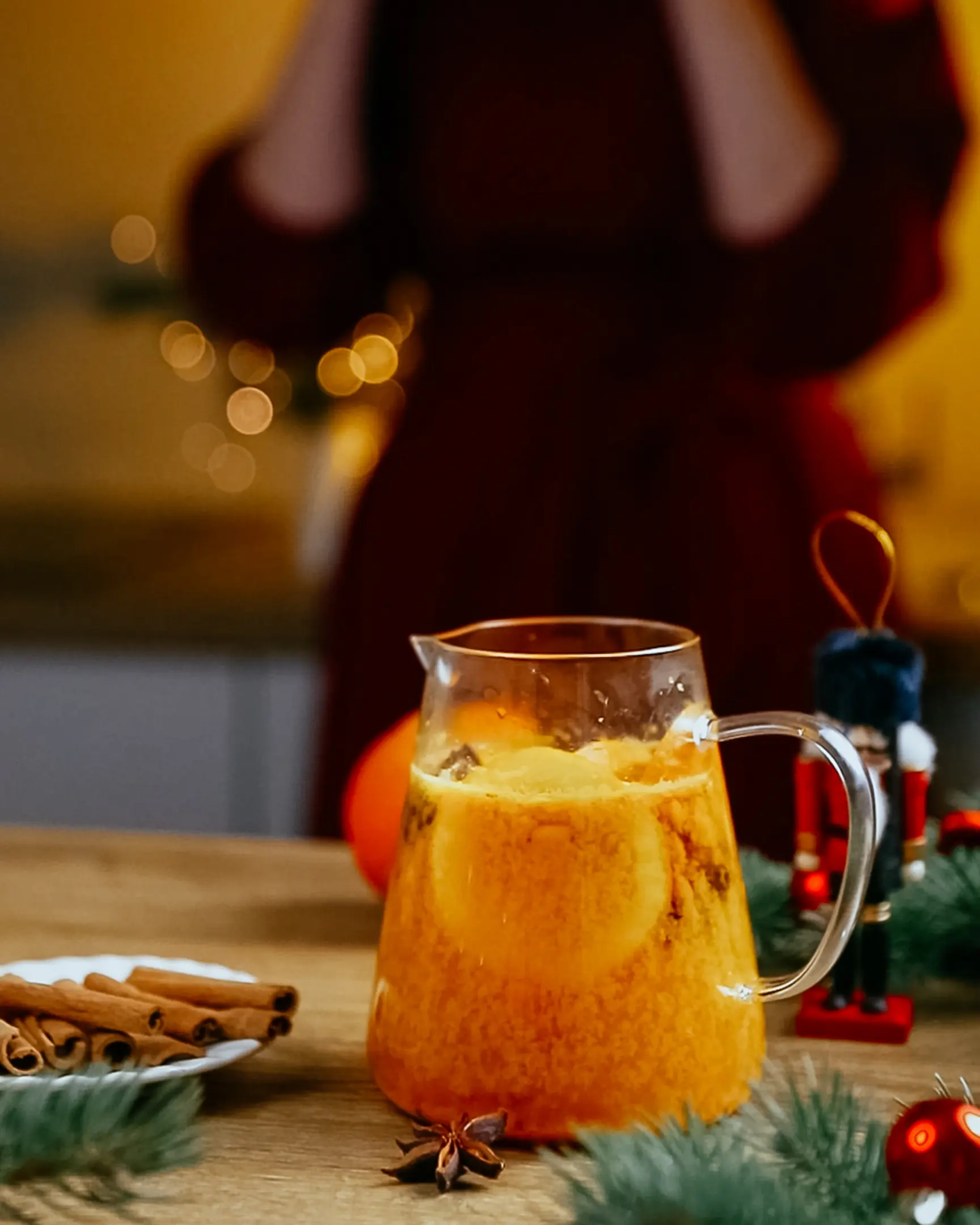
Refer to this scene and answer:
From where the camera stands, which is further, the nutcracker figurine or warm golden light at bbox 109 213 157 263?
warm golden light at bbox 109 213 157 263

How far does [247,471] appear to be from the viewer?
181 cm

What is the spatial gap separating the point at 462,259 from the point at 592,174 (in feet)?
0.56

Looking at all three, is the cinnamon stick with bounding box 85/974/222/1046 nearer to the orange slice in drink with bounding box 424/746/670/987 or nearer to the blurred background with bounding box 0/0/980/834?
the orange slice in drink with bounding box 424/746/670/987

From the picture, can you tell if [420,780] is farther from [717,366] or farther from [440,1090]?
[717,366]

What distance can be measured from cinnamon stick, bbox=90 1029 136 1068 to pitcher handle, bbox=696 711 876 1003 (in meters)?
0.24

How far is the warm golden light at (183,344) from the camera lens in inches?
71.4

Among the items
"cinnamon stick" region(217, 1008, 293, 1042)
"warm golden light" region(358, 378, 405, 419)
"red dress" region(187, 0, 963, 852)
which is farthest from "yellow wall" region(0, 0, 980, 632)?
"cinnamon stick" region(217, 1008, 293, 1042)

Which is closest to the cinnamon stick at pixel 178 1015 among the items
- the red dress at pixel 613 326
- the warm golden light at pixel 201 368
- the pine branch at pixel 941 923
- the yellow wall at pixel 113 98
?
the pine branch at pixel 941 923

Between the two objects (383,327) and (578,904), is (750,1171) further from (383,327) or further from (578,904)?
(383,327)

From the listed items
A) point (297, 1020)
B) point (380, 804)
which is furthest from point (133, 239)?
point (297, 1020)

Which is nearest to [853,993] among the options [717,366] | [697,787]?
[697,787]

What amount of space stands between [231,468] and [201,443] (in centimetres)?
5

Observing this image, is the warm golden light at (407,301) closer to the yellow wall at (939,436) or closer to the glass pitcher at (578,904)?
the yellow wall at (939,436)

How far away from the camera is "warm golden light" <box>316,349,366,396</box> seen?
176cm
